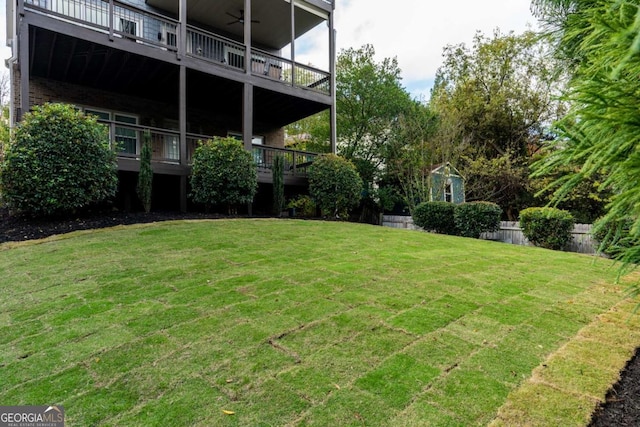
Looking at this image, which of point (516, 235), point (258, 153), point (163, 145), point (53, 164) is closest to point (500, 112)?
point (516, 235)

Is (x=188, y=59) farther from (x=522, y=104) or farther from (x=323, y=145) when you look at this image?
(x=522, y=104)

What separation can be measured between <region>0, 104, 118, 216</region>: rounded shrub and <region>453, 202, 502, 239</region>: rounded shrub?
10.5 meters

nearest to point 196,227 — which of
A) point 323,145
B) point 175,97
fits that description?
point 175,97

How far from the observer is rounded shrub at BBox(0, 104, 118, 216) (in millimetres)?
6988

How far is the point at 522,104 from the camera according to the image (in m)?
17.0

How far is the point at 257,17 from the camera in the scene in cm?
1305

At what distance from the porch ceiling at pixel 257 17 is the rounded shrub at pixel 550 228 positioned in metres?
10.5

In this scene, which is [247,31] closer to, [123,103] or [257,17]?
[257,17]

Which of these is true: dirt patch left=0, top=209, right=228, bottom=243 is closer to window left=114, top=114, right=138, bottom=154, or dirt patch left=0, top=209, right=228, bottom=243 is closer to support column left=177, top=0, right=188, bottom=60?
window left=114, top=114, right=138, bottom=154

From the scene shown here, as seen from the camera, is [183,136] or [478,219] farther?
[478,219]

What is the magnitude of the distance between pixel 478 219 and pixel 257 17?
11.1m

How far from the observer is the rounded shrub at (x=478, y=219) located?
11.0 meters

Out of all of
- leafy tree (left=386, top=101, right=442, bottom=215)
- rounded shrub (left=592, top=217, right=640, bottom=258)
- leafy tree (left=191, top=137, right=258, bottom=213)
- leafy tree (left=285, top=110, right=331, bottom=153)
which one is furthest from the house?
rounded shrub (left=592, top=217, right=640, bottom=258)

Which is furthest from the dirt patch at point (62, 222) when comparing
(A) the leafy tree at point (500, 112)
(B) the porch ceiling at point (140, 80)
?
(A) the leafy tree at point (500, 112)
